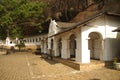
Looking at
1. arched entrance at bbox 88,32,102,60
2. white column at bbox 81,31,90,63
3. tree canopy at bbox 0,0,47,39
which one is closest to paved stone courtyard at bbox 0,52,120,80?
white column at bbox 81,31,90,63

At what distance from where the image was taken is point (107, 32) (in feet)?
55.0

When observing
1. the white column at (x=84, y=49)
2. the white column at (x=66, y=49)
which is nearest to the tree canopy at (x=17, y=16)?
the white column at (x=66, y=49)

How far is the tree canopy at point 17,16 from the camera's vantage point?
40.4 m

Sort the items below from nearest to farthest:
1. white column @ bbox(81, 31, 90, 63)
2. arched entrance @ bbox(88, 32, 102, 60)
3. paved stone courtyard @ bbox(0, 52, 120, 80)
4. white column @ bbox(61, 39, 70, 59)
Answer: paved stone courtyard @ bbox(0, 52, 120, 80) → white column @ bbox(81, 31, 90, 63) → arched entrance @ bbox(88, 32, 102, 60) → white column @ bbox(61, 39, 70, 59)

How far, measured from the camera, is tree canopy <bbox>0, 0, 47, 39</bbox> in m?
40.4

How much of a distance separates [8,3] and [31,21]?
6791 millimetres

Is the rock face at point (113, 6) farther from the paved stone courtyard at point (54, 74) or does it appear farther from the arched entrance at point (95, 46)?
the paved stone courtyard at point (54, 74)

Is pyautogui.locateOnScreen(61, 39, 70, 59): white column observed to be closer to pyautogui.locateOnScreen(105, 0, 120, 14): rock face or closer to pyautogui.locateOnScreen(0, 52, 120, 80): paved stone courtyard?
pyautogui.locateOnScreen(0, 52, 120, 80): paved stone courtyard

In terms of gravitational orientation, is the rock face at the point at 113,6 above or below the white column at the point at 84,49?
above

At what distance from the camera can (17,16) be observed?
4109 cm

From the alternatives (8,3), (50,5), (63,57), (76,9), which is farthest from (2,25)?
(63,57)

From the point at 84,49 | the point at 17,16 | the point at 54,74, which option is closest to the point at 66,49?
the point at 84,49

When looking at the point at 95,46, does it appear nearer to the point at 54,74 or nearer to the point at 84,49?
the point at 84,49

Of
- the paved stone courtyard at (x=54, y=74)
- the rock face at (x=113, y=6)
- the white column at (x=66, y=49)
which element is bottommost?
the paved stone courtyard at (x=54, y=74)
